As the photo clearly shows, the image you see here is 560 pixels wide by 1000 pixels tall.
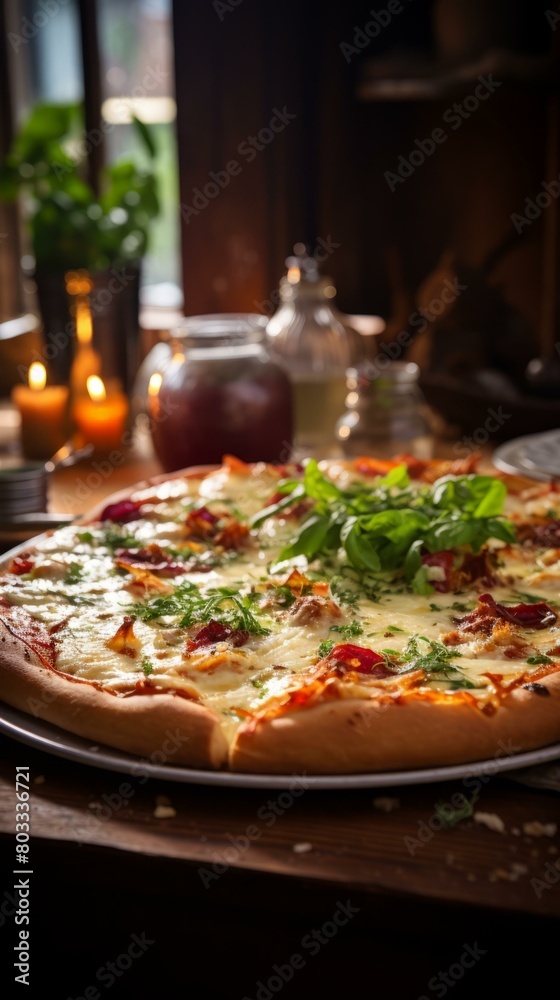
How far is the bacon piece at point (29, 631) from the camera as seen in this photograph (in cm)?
162

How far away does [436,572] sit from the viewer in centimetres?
193

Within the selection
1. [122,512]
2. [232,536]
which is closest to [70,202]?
[122,512]

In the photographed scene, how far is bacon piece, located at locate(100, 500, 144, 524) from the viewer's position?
239 centimetres

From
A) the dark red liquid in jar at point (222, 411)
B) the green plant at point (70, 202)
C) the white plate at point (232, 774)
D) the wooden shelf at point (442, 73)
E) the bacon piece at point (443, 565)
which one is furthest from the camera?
the green plant at point (70, 202)

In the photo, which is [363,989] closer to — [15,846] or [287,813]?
[287,813]

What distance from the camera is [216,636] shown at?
170 cm

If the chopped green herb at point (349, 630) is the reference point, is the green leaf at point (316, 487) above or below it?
above

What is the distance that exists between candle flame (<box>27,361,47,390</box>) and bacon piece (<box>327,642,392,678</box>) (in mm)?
2033

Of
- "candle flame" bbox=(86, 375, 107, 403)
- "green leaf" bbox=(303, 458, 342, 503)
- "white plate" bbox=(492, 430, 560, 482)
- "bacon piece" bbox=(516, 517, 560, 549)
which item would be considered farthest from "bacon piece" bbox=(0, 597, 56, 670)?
"candle flame" bbox=(86, 375, 107, 403)

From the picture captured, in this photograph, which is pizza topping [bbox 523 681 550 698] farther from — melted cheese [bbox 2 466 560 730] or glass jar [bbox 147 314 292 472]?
glass jar [bbox 147 314 292 472]

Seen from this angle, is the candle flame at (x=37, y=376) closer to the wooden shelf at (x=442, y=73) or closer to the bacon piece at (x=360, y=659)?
the wooden shelf at (x=442, y=73)

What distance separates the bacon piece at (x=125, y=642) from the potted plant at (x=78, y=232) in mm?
2061

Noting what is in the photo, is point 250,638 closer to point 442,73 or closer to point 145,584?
point 145,584

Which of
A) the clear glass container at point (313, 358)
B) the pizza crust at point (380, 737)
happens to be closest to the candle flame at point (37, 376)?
the clear glass container at point (313, 358)
